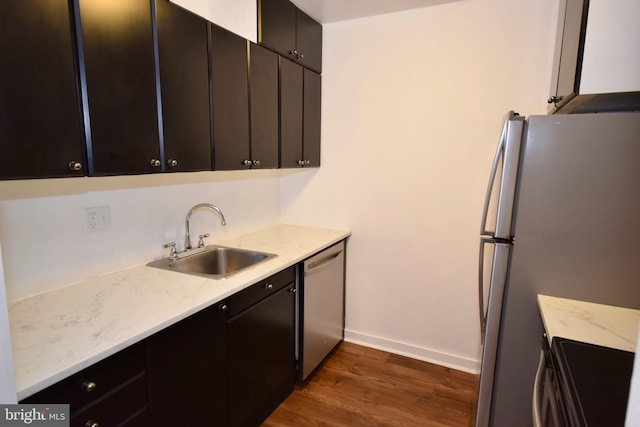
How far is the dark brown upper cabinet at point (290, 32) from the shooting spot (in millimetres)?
2055

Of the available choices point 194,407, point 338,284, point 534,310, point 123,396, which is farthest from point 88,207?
point 534,310

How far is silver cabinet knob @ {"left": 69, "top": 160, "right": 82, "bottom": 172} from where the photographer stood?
3.83 feet

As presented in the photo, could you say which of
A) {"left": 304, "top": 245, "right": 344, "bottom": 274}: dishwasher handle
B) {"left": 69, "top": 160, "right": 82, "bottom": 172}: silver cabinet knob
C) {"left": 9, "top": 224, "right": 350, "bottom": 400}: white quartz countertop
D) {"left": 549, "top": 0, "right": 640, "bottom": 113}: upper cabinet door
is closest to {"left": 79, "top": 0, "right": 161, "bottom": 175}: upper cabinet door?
{"left": 69, "top": 160, "right": 82, "bottom": 172}: silver cabinet knob

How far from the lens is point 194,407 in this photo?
1.44 metres

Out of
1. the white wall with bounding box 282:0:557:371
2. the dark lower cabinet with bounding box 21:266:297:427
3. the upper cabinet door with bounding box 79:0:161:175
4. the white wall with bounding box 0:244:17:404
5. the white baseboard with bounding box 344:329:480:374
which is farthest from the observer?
the white baseboard with bounding box 344:329:480:374

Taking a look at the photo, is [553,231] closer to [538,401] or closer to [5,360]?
[538,401]

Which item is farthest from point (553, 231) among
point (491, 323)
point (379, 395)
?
point (379, 395)

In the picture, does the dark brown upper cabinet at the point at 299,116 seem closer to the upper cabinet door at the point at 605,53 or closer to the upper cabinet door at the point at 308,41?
the upper cabinet door at the point at 308,41

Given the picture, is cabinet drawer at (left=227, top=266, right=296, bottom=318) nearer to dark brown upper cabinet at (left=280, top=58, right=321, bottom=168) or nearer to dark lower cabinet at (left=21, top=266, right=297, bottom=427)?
dark lower cabinet at (left=21, top=266, right=297, bottom=427)

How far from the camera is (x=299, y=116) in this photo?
8.17 feet

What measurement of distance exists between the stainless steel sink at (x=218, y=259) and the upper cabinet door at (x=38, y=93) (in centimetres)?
94

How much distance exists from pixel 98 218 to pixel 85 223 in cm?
6

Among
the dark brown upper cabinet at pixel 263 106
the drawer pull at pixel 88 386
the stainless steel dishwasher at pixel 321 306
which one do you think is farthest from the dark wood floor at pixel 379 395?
the dark brown upper cabinet at pixel 263 106

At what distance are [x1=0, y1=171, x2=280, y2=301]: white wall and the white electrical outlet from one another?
18 millimetres
